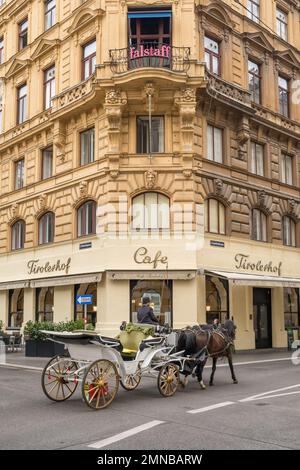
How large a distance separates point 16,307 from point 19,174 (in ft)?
23.8

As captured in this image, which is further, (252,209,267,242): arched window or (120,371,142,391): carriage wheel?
(252,209,267,242): arched window

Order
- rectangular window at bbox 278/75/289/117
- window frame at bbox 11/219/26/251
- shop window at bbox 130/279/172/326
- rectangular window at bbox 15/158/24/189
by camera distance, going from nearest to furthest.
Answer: shop window at bbox 130/279/172/326 < window frame at bbox 11/219/26/251 < rectangular window at bbox 278/75/289/117 < rectangular window at bbox 15/158/24/189

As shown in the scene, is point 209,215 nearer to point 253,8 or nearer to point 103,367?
point 253,8

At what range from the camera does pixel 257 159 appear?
88.2 ft

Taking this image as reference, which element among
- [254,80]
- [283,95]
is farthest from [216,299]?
[283,95]

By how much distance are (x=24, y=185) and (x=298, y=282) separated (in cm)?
1490

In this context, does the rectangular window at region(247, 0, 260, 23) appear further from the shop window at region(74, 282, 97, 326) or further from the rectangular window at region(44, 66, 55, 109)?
the shop window at region(74, 282, 97, 326)

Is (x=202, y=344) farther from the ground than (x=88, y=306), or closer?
closer

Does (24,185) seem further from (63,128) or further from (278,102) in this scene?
(278,102)

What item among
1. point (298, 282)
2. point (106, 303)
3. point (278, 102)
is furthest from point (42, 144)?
point (298, 282)

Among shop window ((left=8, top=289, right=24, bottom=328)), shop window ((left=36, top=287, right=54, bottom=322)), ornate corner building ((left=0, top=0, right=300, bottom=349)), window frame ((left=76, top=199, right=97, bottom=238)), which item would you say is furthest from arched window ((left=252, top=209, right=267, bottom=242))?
A: shop window ((left=8, top=289, right=24, bottom=328))

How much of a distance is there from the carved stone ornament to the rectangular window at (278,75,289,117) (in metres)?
9.92

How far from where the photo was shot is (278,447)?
7043 mm

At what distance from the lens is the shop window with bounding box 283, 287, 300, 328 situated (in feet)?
89.7
